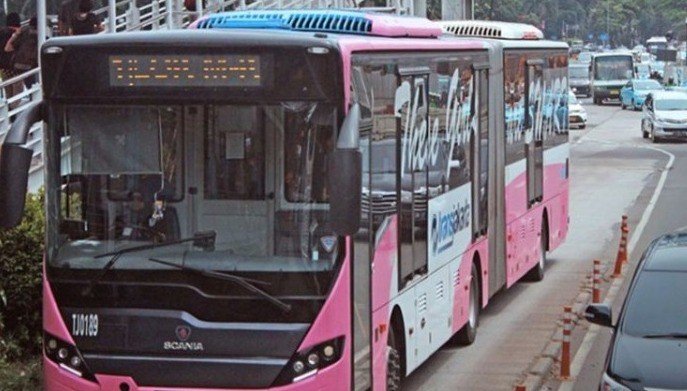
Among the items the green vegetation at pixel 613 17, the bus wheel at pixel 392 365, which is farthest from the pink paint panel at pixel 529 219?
the green vegetation at pixel 613 17

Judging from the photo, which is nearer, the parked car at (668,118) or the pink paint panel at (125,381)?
the pink paint panel at (125,381)

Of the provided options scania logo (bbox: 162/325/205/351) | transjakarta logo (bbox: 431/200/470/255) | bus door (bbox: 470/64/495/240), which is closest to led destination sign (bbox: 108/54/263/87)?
scania logo (bbox: 162/325/205/351)

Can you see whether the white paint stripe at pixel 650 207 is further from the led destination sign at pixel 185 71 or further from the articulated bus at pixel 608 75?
the articulated bus at pixel 608 75

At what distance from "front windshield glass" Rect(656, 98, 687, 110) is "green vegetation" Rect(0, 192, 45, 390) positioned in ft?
143

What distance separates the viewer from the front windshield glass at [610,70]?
89188 millimetres

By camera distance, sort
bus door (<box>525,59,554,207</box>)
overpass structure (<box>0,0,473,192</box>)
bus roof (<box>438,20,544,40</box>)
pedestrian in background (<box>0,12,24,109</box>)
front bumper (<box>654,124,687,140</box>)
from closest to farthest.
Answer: overpass structure (<box>0,0,473,192</box>) → pedestrian in background (<box>0,12,24,109</box>) → bus roof (<box>438,20,544,40</box>) → bus door (<box>525,59,554,207</box>) → front bumper (<box>654,124,687,140</box>)

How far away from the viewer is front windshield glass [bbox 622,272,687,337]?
1087 cm

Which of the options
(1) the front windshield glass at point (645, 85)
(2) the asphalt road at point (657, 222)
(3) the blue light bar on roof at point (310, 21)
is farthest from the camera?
(1) the front windshield glass at point (645, 85)

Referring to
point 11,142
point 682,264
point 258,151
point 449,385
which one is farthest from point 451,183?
point 11,142

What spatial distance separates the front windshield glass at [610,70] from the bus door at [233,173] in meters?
80.9

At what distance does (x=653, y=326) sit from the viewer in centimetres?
1090

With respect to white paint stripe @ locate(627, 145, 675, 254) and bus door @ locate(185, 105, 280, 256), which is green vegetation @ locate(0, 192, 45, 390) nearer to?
bus door @ locate(185, 105, 280, 256)

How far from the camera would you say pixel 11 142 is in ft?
30.9

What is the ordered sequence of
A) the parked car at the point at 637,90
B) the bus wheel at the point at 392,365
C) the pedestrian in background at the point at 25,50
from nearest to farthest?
1. the bus wheel at the point at 392,365
2. the pedestrian in background at the point at 25,50
3. the parked car at the point at 637,90
